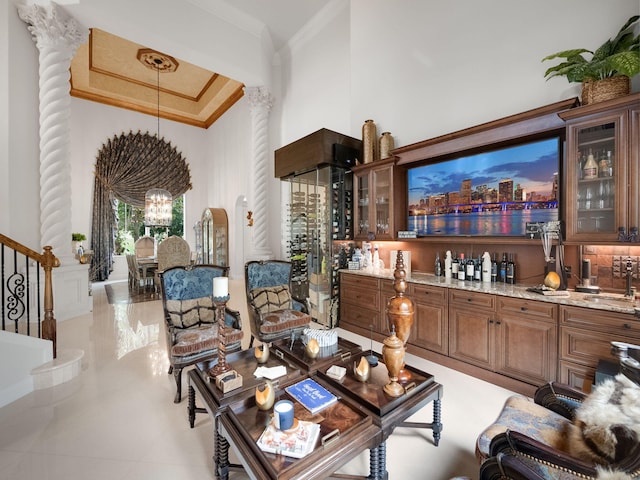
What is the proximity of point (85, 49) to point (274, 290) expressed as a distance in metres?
7.68

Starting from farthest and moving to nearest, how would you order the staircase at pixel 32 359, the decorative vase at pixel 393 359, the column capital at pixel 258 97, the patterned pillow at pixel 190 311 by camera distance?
the column capital at pixel 258 97, the patterned pillow at pixel 190 311, the staircase at pixel 32 359, the decorative vase at pixel 393 359

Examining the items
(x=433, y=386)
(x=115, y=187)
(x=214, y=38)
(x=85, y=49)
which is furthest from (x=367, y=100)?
(x=115, y=187)

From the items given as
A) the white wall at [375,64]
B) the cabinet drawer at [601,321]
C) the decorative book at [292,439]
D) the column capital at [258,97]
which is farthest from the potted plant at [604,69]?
the column capital at [258,97]

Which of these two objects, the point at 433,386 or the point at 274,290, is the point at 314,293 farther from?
the point at 433,386

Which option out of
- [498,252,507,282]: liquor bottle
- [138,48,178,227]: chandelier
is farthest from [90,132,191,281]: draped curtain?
[498,252,507,282]: liquor bottle

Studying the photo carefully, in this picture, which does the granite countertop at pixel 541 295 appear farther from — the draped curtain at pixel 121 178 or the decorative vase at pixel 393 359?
the draped curtain at pixel 121 178

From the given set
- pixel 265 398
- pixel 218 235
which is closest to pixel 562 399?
pixel 265 398

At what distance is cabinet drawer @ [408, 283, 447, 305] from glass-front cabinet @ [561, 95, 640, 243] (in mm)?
1223

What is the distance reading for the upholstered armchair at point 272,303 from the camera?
3.09 m

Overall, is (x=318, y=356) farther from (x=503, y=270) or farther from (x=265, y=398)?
(x=503, y=270)

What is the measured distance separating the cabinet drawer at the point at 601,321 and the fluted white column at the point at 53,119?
6.61 m

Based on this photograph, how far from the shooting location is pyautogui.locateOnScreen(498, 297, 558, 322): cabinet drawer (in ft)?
7.72

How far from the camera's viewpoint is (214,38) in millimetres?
5789

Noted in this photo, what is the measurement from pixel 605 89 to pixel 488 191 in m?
1.20
